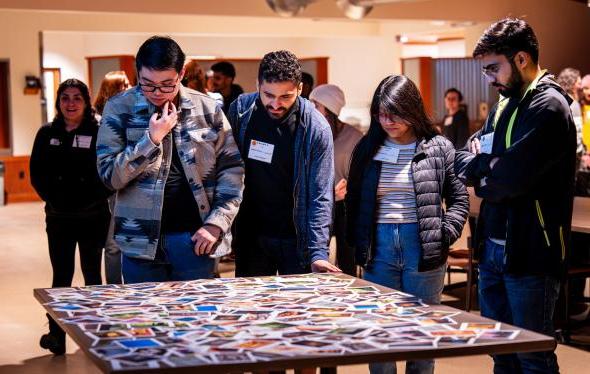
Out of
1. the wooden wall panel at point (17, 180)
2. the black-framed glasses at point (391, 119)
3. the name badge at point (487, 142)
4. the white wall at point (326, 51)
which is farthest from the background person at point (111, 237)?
the white wall at point (326, 51)

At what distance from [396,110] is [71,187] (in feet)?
7.12

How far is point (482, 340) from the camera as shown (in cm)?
242

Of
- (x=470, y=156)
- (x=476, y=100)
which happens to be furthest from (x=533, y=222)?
(x=476, y=100)

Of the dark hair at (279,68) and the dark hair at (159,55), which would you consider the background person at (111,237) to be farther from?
the dark hair at (159,55)

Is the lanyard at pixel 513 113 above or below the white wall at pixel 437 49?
below

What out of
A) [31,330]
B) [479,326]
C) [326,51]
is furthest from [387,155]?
[326,51]

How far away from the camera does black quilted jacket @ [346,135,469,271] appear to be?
3.73 m

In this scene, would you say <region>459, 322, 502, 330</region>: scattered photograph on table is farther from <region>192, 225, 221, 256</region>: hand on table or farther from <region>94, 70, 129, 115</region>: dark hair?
<region>94, 70, 129, 115</region>: dark hair

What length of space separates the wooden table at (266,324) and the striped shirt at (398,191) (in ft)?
1.46

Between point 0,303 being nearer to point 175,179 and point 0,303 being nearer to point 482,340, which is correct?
point 175,179

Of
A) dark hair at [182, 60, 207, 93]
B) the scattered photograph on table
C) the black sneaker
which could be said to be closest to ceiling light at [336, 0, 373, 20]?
dark hair at [182, 60, 207, 93]

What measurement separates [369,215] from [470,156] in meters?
0.44

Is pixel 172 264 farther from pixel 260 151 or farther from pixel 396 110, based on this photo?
pixel 396 110

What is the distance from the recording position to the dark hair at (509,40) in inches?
131
